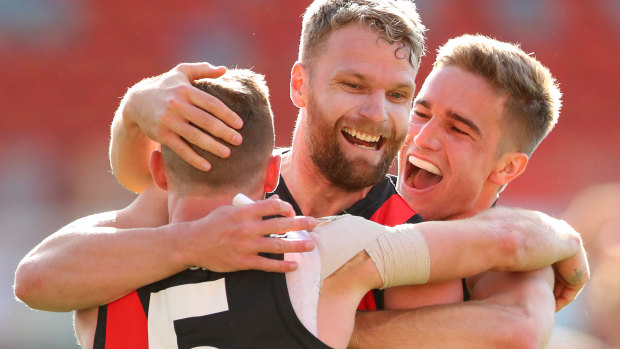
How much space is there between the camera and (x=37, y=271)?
8.88 ft

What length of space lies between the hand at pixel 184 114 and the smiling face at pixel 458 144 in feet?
5.40

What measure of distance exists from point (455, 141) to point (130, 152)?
1687 mm

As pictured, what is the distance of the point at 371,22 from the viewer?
3615 mm

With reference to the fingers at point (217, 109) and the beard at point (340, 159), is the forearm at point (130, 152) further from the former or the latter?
the beard at point (340, 159)

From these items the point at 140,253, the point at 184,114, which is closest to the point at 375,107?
the point at 184,114

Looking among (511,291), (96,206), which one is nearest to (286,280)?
(511,291)

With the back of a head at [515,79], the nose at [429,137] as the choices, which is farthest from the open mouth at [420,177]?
the back of a head at [515,79]

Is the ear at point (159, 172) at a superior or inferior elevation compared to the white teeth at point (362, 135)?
inferior

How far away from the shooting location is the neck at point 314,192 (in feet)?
12.0

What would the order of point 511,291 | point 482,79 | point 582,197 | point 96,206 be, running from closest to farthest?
point 511,291 < point 482,79 < point 96,206 < point 582,197

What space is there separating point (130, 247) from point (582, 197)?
460 inches

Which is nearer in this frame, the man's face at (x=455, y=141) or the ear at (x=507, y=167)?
the man's face at (x=455, y=141)

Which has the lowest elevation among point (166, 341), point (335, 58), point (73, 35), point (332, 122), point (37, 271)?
point (166, 341)

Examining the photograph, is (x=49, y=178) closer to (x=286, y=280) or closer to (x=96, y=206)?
(x=96, y=206)
